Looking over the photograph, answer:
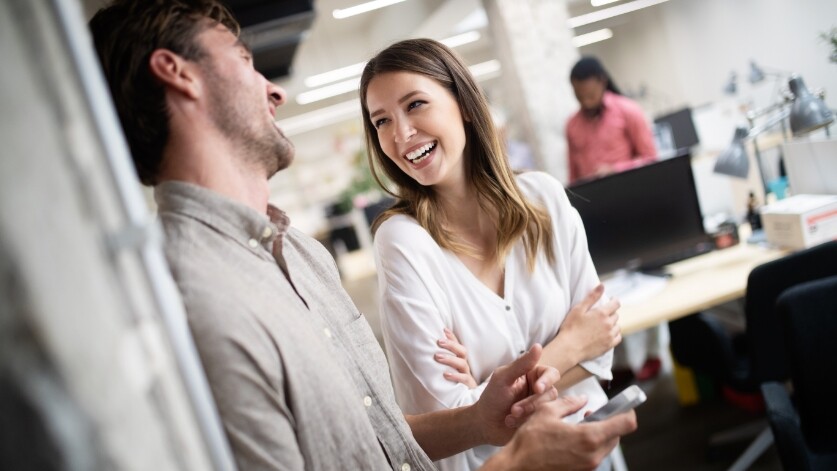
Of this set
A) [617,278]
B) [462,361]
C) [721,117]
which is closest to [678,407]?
[617,278]

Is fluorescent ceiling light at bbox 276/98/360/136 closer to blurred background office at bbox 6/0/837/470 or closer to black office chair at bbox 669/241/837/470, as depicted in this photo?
blurred background office at bbox 6/0/837/470

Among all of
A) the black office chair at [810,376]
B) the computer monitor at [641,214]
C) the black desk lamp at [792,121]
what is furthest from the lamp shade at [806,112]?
the black office chair at [810,376]

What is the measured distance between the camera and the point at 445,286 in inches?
55.3

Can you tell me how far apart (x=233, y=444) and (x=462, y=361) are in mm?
672

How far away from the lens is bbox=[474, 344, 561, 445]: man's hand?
1.10 meters

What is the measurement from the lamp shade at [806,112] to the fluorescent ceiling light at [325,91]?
874 centimetres

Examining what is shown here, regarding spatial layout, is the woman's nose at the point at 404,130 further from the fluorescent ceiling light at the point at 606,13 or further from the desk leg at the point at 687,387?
the fluorescent ceiling light at the point at 606,13

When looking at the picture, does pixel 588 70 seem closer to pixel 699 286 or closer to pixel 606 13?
pixel 699 286

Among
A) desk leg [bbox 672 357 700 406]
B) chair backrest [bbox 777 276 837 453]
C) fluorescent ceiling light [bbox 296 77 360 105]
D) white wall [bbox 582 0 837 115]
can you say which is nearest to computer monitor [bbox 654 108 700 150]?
white wall [bbox 582 0 837 115]

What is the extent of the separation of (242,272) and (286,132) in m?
3.50

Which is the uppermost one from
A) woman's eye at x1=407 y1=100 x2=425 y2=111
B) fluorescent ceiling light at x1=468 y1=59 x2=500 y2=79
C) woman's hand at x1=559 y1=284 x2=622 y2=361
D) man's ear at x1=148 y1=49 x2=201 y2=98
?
fluorescent ceiling light at x1=468 y1=59 x2=500 y2=79

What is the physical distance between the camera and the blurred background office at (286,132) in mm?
380

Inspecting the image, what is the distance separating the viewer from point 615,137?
3.90m

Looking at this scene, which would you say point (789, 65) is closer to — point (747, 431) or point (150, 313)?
point (747, 431)
